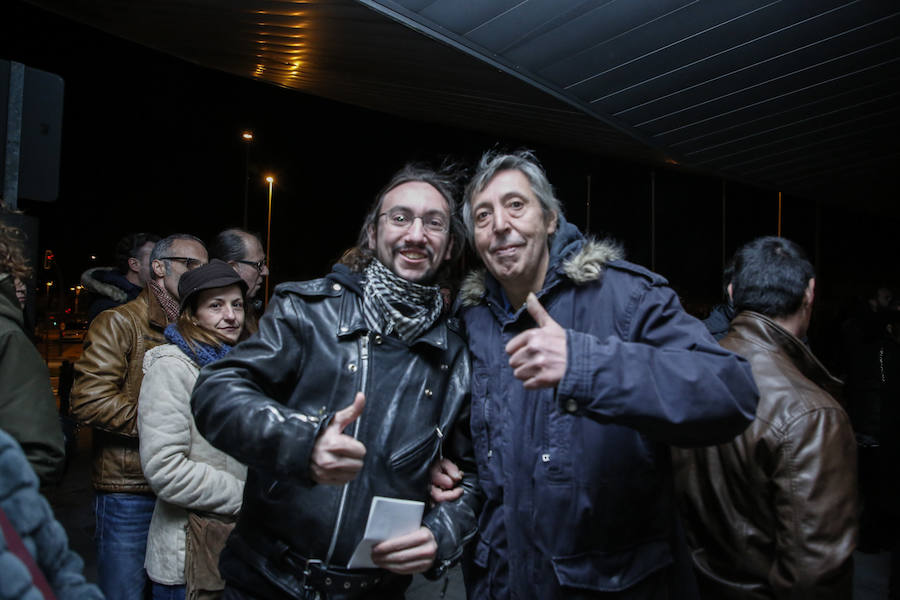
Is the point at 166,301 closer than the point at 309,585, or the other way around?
the point at 309,585

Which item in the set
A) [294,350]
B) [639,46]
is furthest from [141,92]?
[294,350]

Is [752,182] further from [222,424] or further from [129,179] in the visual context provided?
[129,179]

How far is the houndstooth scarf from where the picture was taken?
6.10 ft

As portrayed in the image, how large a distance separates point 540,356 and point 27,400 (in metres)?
1.61

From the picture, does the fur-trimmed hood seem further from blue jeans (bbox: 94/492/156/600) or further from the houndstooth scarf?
blue jeans (bbox: 94/492/156/600)

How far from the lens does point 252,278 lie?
155 inches

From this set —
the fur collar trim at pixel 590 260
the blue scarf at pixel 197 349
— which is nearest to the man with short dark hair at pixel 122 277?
the blue scarf at pixel 197 349

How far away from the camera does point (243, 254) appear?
3.92 meters

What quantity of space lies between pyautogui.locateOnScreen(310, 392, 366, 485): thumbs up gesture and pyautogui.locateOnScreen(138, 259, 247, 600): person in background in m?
1.20

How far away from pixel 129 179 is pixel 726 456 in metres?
24.0

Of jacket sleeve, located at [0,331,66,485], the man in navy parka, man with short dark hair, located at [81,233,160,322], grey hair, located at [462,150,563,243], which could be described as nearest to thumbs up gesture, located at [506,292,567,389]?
the man in navy parka

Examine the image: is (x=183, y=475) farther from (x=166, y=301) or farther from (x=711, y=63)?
(x=711, y=63)

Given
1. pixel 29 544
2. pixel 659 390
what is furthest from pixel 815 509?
pixel 29 544

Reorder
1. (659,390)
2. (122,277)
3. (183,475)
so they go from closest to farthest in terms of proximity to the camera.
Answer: (659,390) < (183,475) < (122,277)
